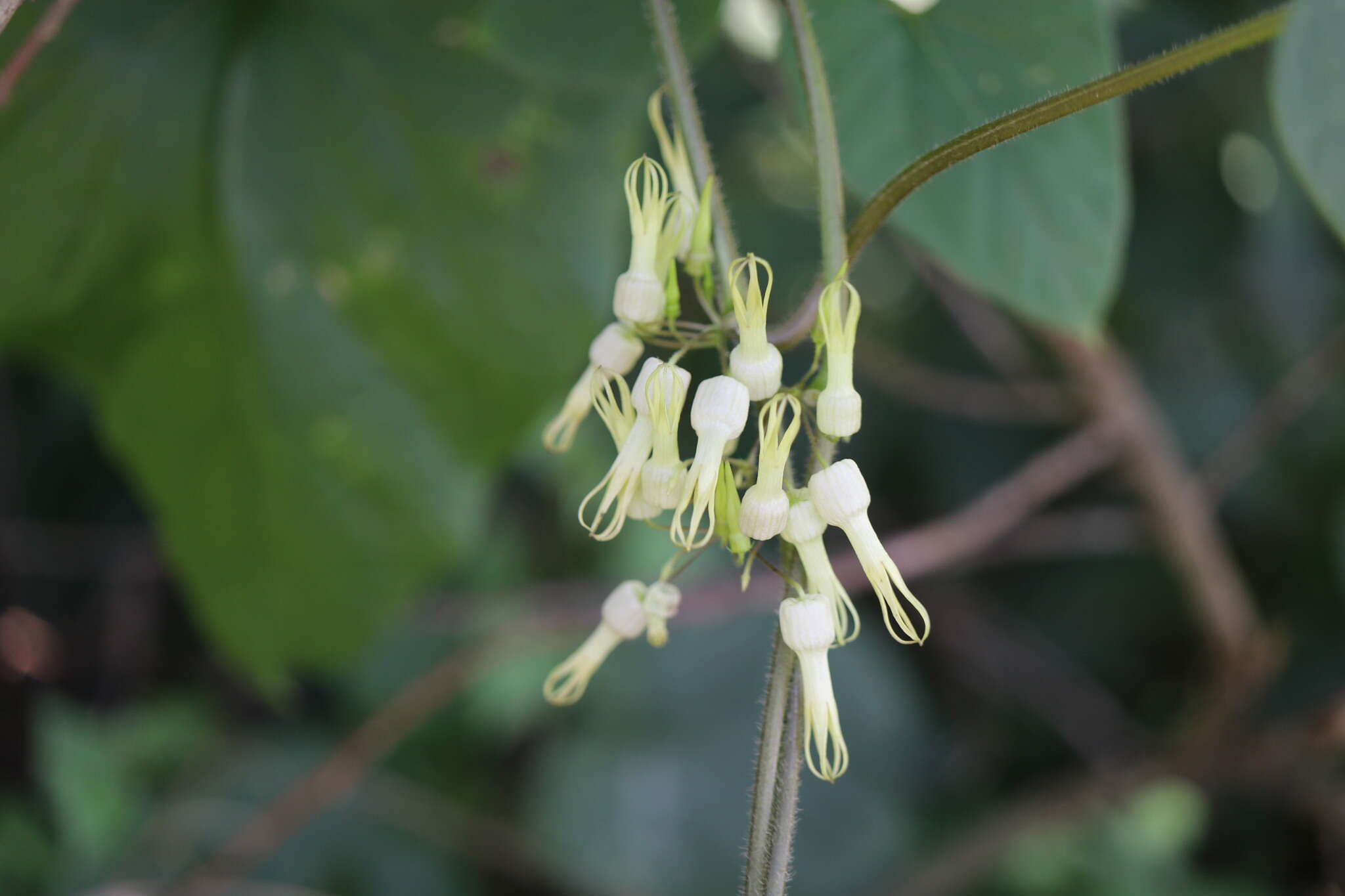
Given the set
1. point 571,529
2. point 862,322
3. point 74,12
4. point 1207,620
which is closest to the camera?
point 74,12

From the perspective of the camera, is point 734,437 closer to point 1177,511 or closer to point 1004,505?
point 1004,505

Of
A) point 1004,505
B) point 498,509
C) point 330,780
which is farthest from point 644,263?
point 498,509

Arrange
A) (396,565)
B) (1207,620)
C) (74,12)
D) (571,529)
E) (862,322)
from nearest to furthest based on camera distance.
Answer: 1. (74,12)
2. (396,565)
3. (1207,620)
4. (862,322)
5. (571,529)

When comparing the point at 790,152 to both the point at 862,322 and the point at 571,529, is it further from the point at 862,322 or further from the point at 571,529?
the point at 571,529

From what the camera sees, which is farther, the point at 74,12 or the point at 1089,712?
the point at 1089,712

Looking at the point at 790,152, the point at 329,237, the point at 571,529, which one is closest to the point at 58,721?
the point at 571,529

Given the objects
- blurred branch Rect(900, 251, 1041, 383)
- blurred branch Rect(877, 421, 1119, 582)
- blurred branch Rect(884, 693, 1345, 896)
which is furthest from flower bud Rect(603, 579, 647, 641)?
blurred branch Rect(884, 693, 1345, 896)

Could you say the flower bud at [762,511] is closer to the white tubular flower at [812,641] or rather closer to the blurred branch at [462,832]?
the white tubular flower at [812,641]
